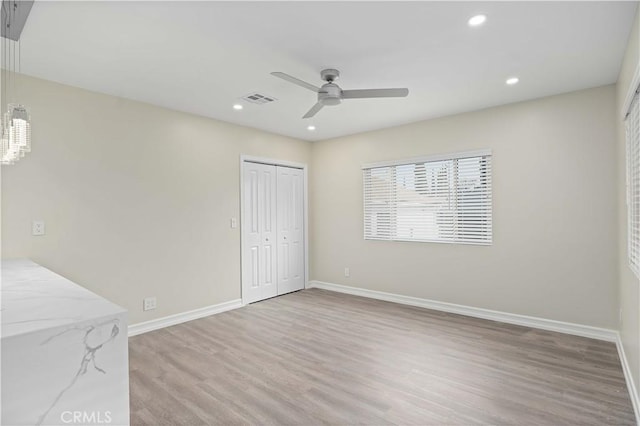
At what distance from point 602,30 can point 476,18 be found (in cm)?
96

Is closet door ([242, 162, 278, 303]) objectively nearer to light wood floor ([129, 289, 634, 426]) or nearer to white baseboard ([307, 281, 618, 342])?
light wood floor ([129, 289, 634, 426])

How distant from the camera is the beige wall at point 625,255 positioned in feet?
7.22

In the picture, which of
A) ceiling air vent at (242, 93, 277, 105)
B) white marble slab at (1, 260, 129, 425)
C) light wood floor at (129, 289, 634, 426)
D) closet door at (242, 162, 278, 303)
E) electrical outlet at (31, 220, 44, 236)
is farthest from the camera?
closet door at (242, 162, 278, 303)

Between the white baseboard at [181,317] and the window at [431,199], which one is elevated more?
the window at [431,199]

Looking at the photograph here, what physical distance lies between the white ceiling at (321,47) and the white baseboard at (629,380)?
2463 millimetres

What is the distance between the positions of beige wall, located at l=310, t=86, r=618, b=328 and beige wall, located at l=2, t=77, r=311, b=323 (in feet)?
7.87

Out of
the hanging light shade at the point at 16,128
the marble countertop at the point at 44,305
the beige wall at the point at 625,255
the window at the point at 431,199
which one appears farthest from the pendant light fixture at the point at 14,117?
the window at the point at 431,199

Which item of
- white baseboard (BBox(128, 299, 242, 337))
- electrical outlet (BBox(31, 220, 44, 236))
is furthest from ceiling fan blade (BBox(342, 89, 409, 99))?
white baseboard (BBox(128, 299, 242, 337))

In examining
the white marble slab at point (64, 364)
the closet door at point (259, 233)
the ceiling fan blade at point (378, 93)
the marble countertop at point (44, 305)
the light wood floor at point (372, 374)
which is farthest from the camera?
the closet door at point (259, 233)

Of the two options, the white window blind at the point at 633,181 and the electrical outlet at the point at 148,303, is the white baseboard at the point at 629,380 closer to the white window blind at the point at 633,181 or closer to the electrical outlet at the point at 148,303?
the white window blind at the point at 633,181

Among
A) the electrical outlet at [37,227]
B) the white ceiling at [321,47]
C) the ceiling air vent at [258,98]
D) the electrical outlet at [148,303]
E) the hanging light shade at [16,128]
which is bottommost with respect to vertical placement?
the electrical outlet at [148,303]

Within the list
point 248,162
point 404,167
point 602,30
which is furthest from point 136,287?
point 602,30

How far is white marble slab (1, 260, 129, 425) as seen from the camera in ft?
3.23

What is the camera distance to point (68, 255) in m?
3.27
